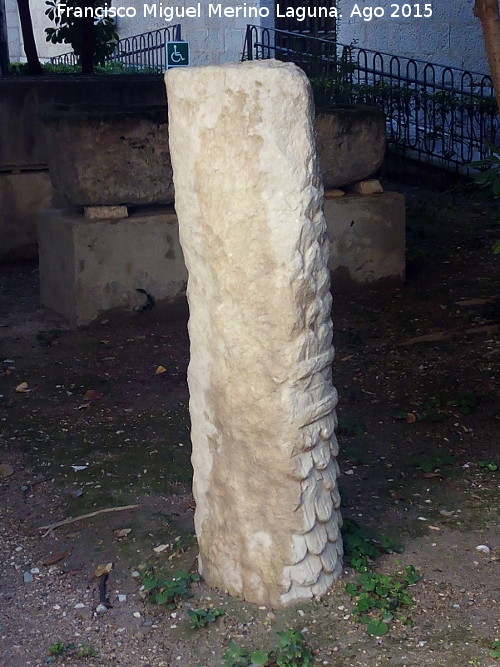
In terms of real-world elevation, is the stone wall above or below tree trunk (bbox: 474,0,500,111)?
below

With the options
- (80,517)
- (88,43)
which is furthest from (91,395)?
(88,43)

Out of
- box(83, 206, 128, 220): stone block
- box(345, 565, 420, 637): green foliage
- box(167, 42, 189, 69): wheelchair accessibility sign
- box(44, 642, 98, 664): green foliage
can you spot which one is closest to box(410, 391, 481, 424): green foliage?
box(345, 565, 420, 637): green foliage

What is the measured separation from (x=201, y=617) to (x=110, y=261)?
3329 millimetres

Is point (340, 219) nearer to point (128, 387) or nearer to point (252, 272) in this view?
point (128, 387)

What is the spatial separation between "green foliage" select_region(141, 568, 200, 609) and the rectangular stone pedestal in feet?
9.67

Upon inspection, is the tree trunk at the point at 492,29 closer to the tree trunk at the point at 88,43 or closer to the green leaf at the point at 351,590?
the green leaf at the point at 351,590

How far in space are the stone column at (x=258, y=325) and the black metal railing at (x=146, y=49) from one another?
14.2 meters

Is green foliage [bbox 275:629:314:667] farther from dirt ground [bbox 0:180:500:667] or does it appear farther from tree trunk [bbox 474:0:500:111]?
tree trunk [bbox 474:0:500:111]

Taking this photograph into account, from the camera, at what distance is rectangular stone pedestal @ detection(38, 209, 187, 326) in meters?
5.67

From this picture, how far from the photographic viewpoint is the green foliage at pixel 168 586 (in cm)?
290

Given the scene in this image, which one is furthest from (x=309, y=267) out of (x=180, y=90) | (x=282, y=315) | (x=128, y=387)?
(x=128, y=387)

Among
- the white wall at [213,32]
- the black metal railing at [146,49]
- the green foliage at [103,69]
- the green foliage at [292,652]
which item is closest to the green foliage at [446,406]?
the green foliage at [292,652]

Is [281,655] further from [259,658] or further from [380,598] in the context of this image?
[380,598]

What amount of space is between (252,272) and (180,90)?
572 millimetres
